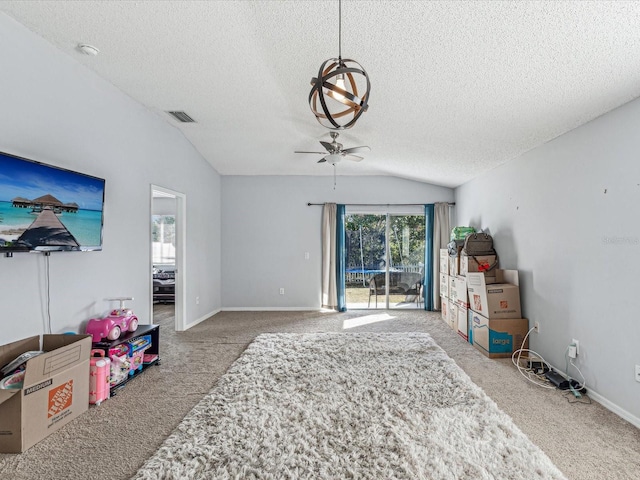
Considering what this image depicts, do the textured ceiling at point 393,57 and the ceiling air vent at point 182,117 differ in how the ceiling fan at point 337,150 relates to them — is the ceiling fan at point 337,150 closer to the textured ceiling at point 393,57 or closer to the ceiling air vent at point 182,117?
the textured ceiling at point 393,57

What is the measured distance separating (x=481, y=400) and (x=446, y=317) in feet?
8.94

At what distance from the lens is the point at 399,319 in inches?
211

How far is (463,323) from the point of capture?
14.2 feet

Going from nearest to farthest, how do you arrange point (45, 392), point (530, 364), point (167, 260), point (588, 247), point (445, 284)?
point (45, 392) → point (588, 247) → point (530, 364) → point (445, 284) → point (167, 260)

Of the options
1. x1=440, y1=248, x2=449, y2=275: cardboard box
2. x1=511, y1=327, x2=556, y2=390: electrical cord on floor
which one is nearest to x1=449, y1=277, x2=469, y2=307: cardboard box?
x1=440, y1=248, x2=449, y2=275: cardboard box

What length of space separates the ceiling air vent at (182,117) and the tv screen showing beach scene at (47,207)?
57.3 inches

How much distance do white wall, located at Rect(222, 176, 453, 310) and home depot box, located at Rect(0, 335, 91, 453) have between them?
12.2 feet

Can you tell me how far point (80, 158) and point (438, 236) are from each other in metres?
5.38

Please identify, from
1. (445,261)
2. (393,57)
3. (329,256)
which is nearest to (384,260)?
(329,256)

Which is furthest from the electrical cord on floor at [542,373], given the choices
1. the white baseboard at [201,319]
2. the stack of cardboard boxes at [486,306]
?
the white baseboard at [201,319]

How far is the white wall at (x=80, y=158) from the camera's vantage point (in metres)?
2.28

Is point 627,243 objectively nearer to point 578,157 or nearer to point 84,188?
point 578,157

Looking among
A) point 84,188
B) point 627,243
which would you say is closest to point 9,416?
point 84,188

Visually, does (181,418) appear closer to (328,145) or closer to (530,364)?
(328,145)
